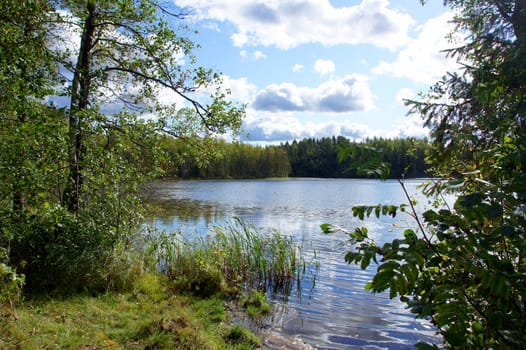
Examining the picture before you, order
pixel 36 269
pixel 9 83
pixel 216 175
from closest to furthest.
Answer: pixel 9 83 → pixel 36 269 → pixel 216 175

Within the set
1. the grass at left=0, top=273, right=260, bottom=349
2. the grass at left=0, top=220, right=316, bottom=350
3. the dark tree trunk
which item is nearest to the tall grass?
the grass at left=0, top=220, right=316, bottom=350

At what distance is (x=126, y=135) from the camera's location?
7320 mm

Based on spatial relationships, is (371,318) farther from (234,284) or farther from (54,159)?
(54,159)

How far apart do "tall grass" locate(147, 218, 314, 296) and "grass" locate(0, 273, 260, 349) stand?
99 centimetres

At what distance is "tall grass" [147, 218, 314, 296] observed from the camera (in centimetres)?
808

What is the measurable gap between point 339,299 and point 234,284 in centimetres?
246

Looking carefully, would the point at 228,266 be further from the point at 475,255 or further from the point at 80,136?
the point at 475,255

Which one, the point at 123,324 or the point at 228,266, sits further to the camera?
the point at 228,266

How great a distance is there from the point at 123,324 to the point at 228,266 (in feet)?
13.5

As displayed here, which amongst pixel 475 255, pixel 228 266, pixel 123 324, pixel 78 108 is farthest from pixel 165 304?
pixel 475 255

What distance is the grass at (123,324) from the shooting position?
14.4 ft

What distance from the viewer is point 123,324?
5.32m

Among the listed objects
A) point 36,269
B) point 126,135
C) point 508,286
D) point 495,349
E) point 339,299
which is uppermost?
point 126,135

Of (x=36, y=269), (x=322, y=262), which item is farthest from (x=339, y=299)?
(x=36, y=269)
